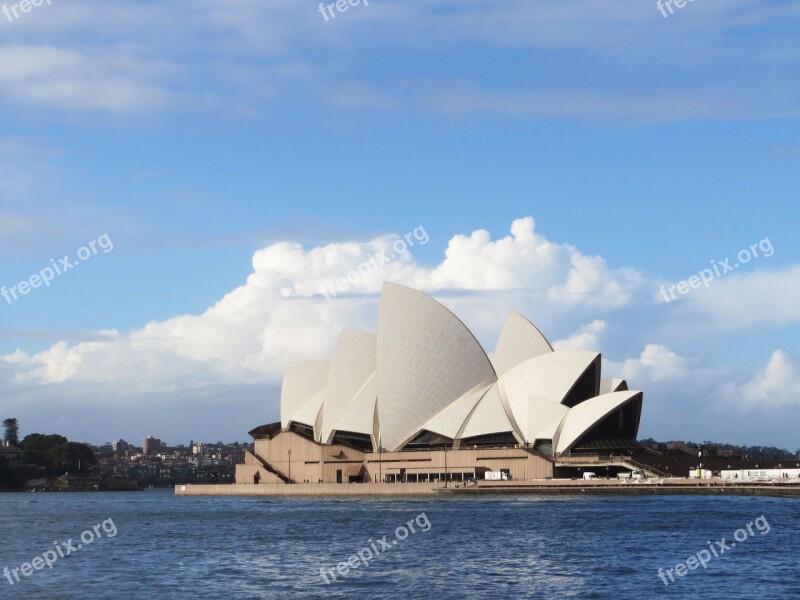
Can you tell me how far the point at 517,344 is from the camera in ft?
314

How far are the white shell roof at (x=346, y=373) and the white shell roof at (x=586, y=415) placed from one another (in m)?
19.3

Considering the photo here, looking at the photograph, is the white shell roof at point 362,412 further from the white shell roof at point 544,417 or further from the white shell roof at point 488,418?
the white shell roof at point 544,417

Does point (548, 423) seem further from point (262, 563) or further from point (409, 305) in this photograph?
point (262, 563)

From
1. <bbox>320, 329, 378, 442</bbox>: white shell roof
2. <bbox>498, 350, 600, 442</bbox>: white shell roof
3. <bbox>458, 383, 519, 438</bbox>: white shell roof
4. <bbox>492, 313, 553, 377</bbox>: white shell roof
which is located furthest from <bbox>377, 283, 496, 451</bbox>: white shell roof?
<bbox>320, 329, 378, 442</bbox>: white shell roof

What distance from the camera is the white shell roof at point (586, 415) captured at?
86.6 meters

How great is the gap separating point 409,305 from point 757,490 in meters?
30.4

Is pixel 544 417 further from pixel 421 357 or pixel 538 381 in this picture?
pixel 421 357

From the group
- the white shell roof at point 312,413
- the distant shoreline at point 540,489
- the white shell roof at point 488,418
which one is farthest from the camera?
the white shell roof at point 312,413

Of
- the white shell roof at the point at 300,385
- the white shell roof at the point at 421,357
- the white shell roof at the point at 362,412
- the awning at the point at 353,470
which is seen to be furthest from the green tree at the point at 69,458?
the white shell roof at the point at 421,357

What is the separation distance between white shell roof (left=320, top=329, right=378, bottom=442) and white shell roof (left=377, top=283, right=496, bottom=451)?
19.0ft

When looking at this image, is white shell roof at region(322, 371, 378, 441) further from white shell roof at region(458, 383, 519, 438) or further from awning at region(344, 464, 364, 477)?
white shell roof at region(458, 383, 519, 438)

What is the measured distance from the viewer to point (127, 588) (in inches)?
1346

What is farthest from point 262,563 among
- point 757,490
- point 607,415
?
point 607,415

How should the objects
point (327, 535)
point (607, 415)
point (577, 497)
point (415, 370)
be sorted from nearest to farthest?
point (327, 535) < point (577, 497) < point (607, 415) < point (415, 370)
